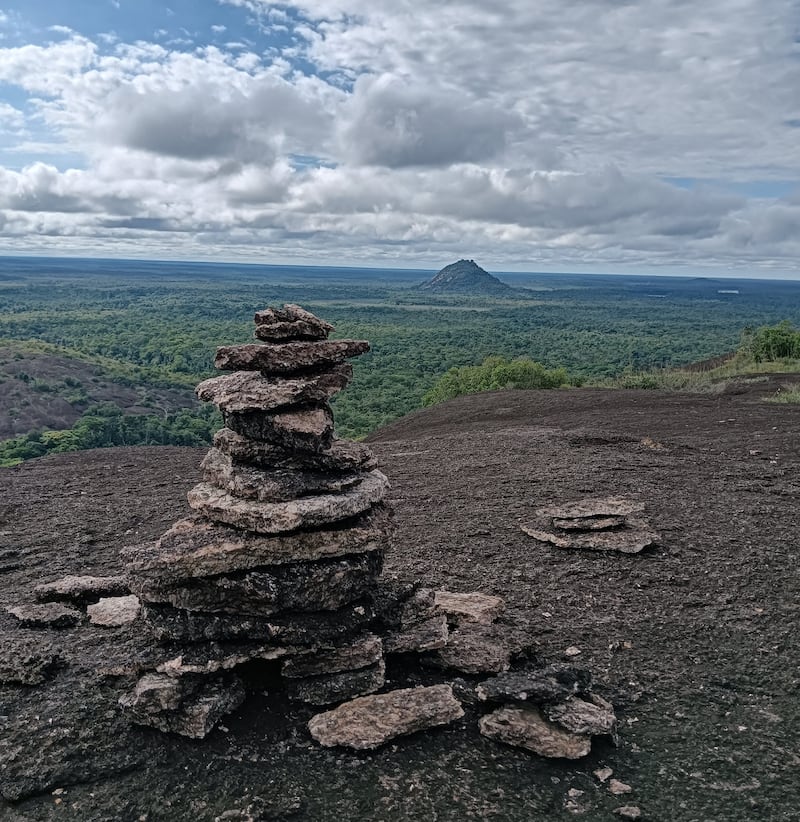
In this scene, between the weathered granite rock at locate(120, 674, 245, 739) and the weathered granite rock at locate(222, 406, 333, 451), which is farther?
the weathered granite rock at locate(222, 406, 333, 451)

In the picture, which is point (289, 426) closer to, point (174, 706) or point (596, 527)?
point (174, 706)

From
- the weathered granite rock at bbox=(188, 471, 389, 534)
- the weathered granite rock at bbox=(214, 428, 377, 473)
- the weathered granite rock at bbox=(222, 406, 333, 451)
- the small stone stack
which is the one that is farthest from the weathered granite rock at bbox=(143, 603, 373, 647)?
the weathered granite rock at bbox=(222, 406, 333, 451)

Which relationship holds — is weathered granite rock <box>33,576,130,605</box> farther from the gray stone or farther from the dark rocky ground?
the dark rocky ground

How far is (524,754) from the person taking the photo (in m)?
6.04

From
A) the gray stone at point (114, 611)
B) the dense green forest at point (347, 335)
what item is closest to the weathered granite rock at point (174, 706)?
the gray stone at point (114, 611)

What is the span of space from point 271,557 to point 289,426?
1.21 meters

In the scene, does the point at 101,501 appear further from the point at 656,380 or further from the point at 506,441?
the point at 656,380

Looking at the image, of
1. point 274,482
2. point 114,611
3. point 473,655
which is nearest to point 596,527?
point 473,655

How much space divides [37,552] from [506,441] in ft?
34.4

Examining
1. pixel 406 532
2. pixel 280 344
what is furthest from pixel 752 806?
pixel 406 532

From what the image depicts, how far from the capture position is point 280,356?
6.92 meters

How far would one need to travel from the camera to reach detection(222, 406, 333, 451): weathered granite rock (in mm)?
6840

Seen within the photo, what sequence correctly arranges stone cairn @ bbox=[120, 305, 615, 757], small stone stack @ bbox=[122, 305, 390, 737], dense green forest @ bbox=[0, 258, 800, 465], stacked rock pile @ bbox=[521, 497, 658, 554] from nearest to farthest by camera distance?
stone cairn @ bbox=[120, 305, 615, 757]
small stone stack @ bbox=[122, 305, 390, 737]
stacked rock pile @ bbox=[521, 497, 658, 554]
dense green forest @ bbox=[0, 258, 800, 465]

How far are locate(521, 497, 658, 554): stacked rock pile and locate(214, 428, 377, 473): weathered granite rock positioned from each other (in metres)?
4.52
